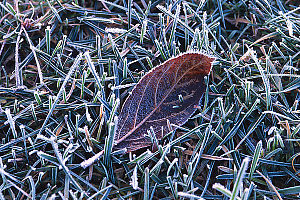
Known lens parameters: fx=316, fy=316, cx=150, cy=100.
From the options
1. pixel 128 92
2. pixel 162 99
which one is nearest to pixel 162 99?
pixel 162 99

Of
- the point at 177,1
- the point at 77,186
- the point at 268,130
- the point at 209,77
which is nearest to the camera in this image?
the point at 77,186

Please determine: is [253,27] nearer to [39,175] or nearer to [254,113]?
[254,113]

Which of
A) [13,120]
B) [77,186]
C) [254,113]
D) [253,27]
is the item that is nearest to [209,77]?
[254,113]

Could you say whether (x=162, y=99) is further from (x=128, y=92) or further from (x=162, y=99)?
(x=128, y=92)
